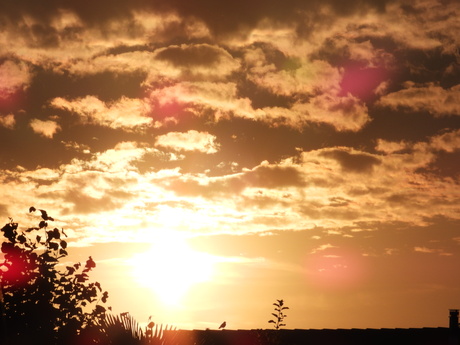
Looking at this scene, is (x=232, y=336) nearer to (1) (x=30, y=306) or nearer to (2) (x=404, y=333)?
(2) (x=404, y=333)

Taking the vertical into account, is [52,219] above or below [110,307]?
above

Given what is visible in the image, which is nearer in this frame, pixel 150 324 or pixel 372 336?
pixel 150 324

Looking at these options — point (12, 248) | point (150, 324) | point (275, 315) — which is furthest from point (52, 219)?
point (275, 315)

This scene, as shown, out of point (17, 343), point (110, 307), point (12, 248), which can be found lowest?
point (17, 343)

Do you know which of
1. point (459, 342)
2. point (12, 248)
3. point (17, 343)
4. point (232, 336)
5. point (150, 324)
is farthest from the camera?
point (232, 336)

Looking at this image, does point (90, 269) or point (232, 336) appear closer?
point (90, 269)

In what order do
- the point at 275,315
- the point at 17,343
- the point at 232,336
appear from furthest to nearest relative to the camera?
the point at 232,336 → the point at 275,315 → the point at 17,343

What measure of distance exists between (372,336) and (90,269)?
1583cm

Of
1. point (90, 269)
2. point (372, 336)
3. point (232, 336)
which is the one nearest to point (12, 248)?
point (90, 269)

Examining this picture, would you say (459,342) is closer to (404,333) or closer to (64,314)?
(404,333)

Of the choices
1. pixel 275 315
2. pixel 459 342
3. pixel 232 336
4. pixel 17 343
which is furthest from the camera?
pixel 232 336

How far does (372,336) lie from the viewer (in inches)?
1059

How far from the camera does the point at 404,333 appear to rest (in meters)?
26.4

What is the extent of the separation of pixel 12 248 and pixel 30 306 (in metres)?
1.39
